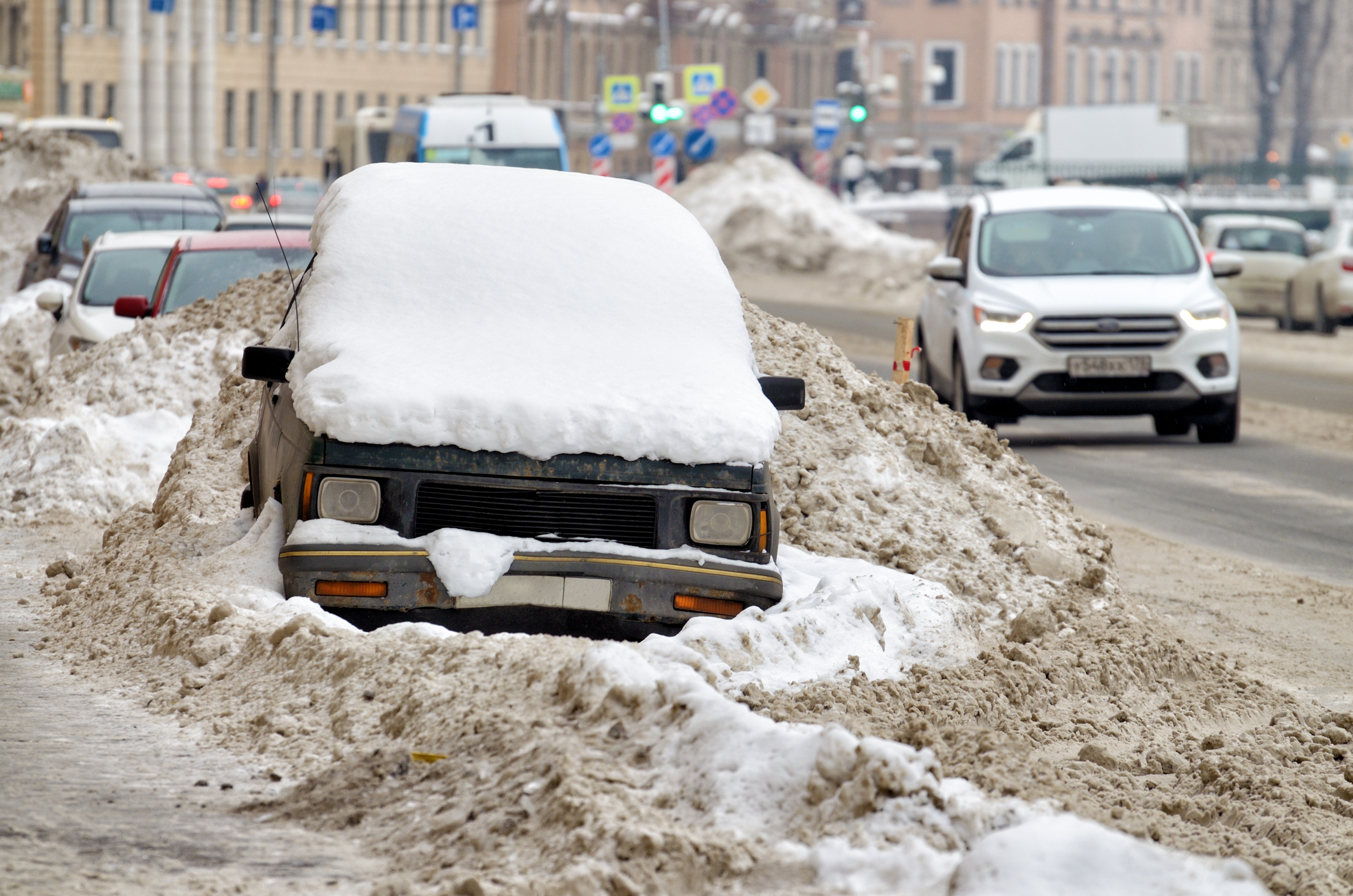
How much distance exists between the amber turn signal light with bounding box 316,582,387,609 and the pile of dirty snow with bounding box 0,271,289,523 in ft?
14.9

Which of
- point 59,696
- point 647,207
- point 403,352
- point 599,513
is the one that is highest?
point 647,207

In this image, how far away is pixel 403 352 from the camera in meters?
7.23

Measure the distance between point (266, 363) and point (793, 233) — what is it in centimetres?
4063

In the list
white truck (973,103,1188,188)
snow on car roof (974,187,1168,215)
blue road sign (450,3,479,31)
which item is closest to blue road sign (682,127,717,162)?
snow on car roof (974,187,1168,215)

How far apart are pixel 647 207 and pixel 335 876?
4.06 meters

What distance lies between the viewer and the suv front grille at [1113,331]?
15.6m

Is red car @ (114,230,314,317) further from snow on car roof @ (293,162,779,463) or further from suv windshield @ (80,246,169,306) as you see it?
snow on car roof @ (293,162,779,463)

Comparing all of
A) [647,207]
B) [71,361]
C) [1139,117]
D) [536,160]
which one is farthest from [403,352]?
[1139,117]

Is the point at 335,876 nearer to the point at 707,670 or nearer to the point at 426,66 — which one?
the point at 707,670

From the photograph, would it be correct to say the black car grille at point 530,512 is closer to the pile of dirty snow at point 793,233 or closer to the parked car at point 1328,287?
the parked car at point 1328,287

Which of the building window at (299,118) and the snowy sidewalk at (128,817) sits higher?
the building window at (299,118)

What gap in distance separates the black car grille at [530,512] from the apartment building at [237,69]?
7162cm

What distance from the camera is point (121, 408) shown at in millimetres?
12172

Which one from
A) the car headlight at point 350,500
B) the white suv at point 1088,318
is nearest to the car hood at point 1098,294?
the white suv at point 1088,318
